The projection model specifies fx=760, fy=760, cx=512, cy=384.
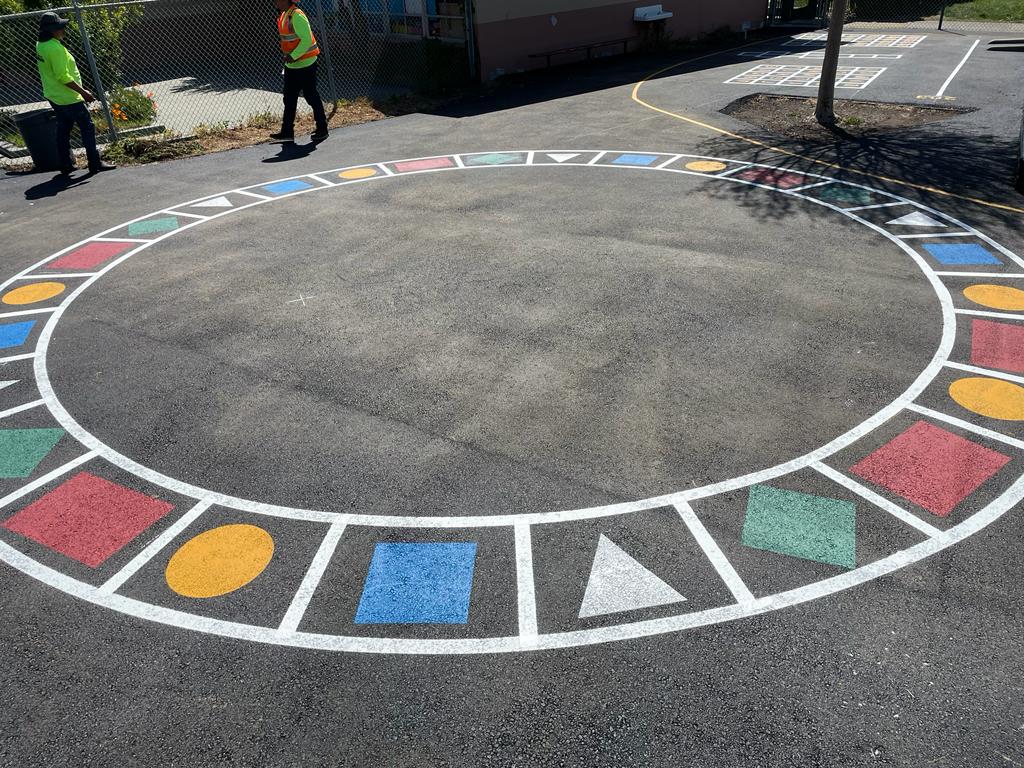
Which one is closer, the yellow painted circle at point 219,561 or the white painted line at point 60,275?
the yellow painted circle at point 219,561

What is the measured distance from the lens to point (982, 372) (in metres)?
7.12

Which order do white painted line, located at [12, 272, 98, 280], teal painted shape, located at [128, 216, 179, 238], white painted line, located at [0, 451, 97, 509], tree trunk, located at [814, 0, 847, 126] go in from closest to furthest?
1. white painted line, located at [0, 451, 97, 509]
2. white painted line, located at [12, 272, 98, 280]
3. teal painted shape, located at [128, 216, 179, 238]
4. tree trunk, located at [814, 0, 847, 126]

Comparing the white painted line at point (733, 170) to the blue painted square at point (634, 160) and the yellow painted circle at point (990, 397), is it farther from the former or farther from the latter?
the yellow painted circle at point (990, 397)

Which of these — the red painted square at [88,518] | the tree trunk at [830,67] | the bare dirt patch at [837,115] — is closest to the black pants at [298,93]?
the bare dirt patch at [837,115]

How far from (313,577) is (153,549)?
1270mm

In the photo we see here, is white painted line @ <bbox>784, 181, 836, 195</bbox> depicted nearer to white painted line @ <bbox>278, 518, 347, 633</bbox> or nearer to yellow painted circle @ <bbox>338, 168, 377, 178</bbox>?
yellow painted circle @ <bbox>338, 168, 377, 178</bbox>

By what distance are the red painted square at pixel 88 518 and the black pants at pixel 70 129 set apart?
408 inches

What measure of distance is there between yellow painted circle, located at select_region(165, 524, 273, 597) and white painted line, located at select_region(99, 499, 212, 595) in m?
0.17

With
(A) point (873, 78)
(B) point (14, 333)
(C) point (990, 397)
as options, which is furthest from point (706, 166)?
(B) point (14, 333)

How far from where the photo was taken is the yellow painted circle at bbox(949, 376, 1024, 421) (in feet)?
21.6

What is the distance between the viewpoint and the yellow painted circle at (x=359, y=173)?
45.3ft

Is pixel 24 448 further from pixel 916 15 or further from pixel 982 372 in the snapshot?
pixel 916 15

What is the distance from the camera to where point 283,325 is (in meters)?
8.55

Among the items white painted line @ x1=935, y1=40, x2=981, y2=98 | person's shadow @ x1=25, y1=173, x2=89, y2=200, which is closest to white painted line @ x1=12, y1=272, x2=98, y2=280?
person's shadow @ x1=25, y1=173, x2=89, y2=200
